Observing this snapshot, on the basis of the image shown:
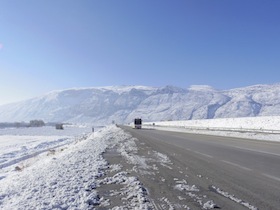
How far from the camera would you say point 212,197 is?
20.8ft

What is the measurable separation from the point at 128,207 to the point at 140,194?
964mm

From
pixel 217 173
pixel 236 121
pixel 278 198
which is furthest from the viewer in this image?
pixel 236 121

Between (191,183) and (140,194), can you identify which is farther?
(191,183)

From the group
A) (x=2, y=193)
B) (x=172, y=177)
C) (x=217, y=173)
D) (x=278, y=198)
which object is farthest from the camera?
(x=217, y=173)

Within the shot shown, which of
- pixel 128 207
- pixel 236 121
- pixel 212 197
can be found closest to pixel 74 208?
pixel 128 207

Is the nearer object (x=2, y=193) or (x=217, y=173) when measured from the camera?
(x=2, y=193)

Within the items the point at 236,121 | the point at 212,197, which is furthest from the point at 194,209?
the point at 236,121

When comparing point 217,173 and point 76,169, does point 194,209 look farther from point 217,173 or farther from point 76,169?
point 76,169

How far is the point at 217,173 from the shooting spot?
372 inches

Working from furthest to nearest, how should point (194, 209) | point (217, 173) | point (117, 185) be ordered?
point (217, 173), point (117, 185), point (194, 209)

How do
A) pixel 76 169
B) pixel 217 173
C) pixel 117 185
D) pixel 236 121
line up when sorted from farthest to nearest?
1. pixel 236 121
2. pixel 76 169
3. pixel 217 173
4. pixel 117 185

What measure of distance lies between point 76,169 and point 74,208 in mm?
4806

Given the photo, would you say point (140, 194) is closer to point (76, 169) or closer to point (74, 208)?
point (74, 208)

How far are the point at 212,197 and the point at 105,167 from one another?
5.16 m
